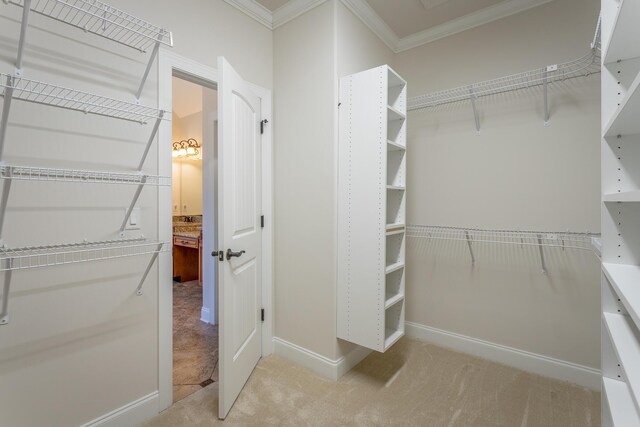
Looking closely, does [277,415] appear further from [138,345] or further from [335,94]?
[335,94]

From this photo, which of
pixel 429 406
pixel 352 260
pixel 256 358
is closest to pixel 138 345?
pixel 256 358

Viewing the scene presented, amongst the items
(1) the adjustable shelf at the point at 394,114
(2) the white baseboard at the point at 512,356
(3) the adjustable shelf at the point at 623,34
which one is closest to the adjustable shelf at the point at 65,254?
(1) the adjustable shelf at the point at 394,114

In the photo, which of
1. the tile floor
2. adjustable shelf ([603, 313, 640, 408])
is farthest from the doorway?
adjustable shelf ([603, 313, 640, 408])

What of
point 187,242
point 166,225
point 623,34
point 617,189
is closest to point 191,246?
point 187,242

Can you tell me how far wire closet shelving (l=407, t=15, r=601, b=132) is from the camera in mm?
1956

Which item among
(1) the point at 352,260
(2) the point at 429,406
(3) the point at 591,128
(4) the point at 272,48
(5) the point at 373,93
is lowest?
(2) the point at 429,406

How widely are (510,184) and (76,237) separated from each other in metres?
2.82

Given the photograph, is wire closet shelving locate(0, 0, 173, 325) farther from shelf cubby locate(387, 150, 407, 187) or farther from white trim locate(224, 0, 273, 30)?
shelf cubby locate(387, 150, 407, 187)

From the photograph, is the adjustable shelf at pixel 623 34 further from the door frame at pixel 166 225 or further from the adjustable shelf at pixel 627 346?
the door frame at pixel 166 225

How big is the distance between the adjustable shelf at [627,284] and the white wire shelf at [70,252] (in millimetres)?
1797

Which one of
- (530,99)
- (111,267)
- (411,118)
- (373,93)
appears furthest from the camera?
(411,118)

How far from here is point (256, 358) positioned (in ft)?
7.57

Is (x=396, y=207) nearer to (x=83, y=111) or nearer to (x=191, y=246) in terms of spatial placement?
(x=83, y=111)

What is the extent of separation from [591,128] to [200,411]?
3.09 meters
